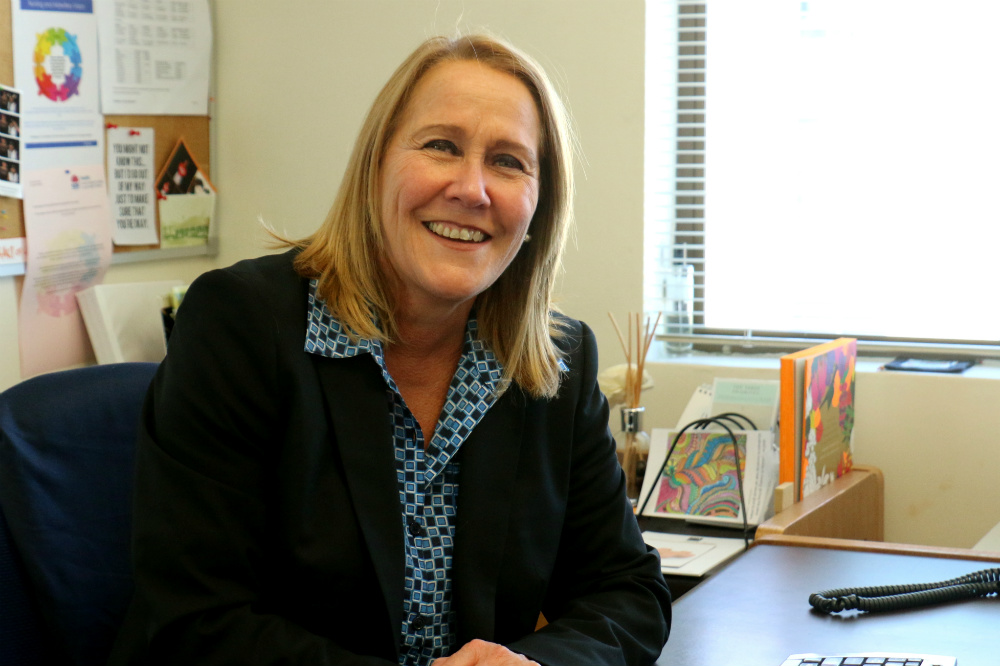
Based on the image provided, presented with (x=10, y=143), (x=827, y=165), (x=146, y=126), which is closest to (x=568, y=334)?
(x=827, y=165)

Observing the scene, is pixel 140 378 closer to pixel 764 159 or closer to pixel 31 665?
pixel 31 665

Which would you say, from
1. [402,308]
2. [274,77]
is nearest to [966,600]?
[402,308]

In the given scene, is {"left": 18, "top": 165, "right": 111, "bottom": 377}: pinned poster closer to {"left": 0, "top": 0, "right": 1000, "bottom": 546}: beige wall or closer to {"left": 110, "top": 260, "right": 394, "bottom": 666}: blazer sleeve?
{"left": 0, "top": 0, "right": 1000, "bottom": 546}: beige wall

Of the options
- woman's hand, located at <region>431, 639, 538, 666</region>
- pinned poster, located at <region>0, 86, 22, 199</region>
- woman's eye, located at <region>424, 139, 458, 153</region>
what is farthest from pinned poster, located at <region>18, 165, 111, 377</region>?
woman's hand, located at <region>431, 639, 538, 666</region>

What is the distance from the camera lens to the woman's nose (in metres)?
1.34

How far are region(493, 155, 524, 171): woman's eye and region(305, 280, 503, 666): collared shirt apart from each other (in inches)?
11.3

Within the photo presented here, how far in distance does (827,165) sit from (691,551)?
3.46 ft

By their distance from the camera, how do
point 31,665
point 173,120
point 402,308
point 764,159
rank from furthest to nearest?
point 173,120 < point 764,159 < point 402,308 < point 31,665

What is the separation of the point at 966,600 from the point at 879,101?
1337 mm

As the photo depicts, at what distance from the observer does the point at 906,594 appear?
4.61 ft

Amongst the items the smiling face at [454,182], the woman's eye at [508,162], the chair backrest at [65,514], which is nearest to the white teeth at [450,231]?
the smiling face at [454,182]

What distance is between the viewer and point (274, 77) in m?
2.84

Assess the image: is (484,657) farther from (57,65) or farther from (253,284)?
(57,65)

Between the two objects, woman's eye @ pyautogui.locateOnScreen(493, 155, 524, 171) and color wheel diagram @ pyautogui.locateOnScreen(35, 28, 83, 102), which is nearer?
woman's eye @ pyautogui.locateOnScreen(493, 155, 524, 171)
